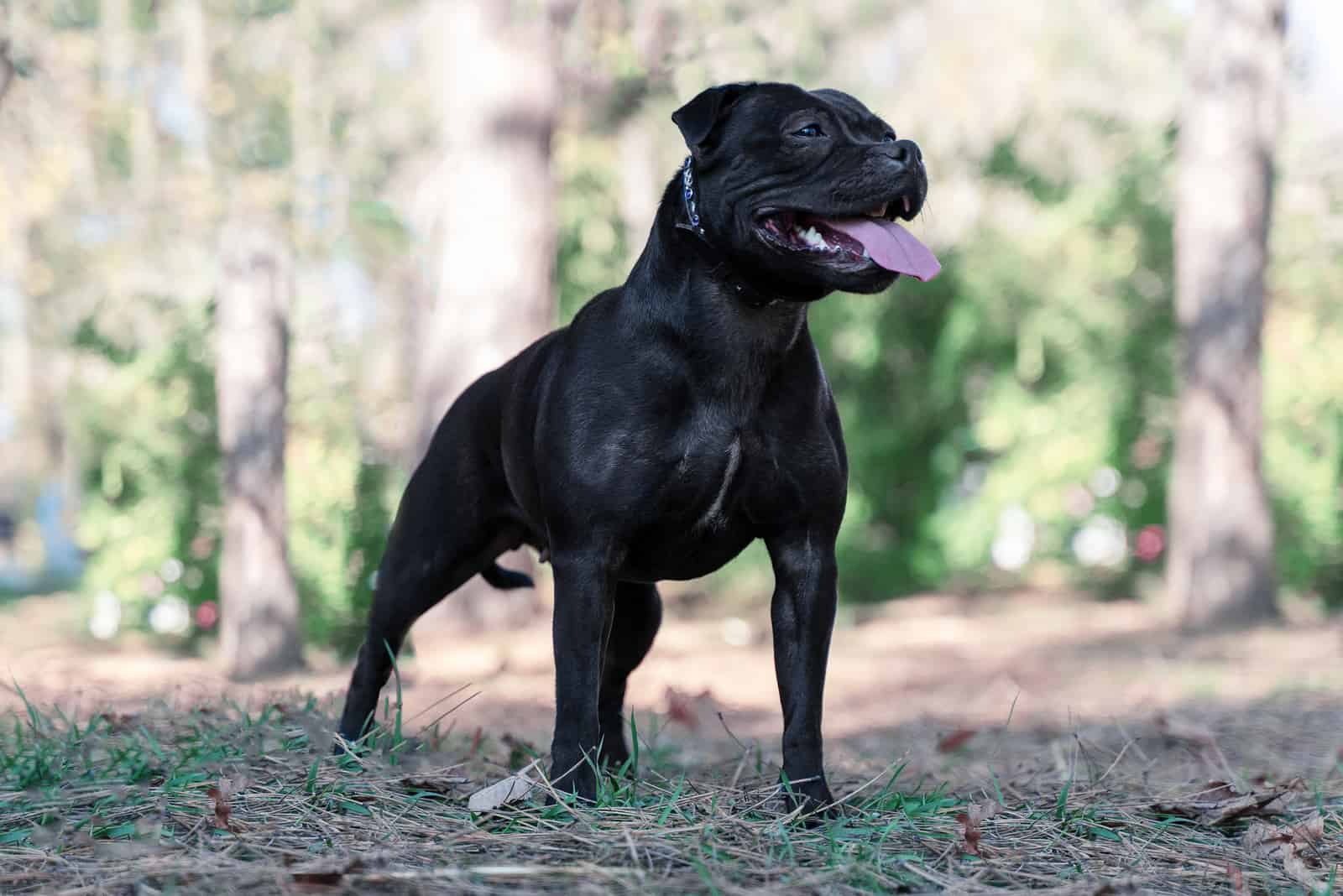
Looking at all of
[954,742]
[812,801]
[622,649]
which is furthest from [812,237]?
[954,742]

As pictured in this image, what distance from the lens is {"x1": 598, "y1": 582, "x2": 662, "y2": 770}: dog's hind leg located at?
4371 mm

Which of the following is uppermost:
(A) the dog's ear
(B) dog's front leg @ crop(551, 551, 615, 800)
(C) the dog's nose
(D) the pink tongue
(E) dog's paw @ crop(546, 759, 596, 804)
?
(A) the dog's ear

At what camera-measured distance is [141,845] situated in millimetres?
2854

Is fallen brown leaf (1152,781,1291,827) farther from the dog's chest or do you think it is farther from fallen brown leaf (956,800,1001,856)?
the dog's chest

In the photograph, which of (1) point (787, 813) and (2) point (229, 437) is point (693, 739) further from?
(2) point (229, 437)

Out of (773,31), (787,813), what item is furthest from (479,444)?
(773,31)

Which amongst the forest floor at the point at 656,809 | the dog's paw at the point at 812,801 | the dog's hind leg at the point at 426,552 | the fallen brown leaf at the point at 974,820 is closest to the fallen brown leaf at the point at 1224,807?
the forest floor at the point at 656,809

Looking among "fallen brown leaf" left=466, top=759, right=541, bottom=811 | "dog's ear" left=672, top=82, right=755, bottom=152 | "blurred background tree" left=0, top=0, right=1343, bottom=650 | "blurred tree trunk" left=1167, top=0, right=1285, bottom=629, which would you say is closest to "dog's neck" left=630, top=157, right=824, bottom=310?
"dog's ear" left=672, top=82, right=755, bottom=152

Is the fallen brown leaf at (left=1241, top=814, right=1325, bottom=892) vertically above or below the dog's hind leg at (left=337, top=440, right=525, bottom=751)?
below

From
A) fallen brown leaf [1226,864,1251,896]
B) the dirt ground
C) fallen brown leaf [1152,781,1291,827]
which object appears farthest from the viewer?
the dirt ground

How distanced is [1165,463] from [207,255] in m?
12.9

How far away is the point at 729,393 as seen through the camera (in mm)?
3398

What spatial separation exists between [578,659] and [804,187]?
4.38ft

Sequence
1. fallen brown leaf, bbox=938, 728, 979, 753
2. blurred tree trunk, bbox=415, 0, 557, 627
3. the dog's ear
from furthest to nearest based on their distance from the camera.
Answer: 1. blurred tree trunk, bbox=415, 0, 557, 627
2. fallen brown leaf, bbox=938, 728, 979, 753
3. the dog's ear
